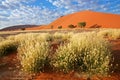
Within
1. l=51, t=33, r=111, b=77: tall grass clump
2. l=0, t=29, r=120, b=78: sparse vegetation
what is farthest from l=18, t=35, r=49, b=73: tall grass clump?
l=51, t=33, r=111, b=77: tall grass clump

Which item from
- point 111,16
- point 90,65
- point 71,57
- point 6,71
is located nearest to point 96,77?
point 90,65

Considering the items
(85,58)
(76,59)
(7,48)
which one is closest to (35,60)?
(76,59)

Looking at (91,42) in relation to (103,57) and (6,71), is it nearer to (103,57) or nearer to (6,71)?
(103,57)

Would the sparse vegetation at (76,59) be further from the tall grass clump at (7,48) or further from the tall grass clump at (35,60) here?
the tall grass clump at (7,48)

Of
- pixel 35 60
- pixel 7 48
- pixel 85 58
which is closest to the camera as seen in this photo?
pixel 85 58

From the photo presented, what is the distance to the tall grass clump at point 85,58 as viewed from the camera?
269 inches

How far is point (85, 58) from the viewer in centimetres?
725

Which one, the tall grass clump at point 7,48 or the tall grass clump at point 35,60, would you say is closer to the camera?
the tall grass clump at point 35,60

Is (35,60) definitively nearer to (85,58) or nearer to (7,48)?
(85,58)

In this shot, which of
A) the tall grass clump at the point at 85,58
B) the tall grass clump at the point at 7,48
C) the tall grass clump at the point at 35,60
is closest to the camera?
the tall grass clump at the point at 85,58

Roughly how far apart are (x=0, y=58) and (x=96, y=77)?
17.8ft

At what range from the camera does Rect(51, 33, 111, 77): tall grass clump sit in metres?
6.83

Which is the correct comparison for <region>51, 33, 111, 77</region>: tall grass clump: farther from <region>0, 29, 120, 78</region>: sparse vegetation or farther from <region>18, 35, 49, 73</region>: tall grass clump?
<region>18, 35, 49, 73</region>: tall grass clump

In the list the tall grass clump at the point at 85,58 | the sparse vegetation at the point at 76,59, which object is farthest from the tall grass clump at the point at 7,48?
the tall grass clump at the point at 85,58
